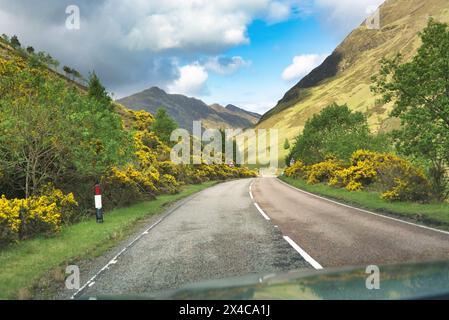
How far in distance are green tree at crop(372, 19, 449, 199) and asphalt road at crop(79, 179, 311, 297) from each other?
5.91 m

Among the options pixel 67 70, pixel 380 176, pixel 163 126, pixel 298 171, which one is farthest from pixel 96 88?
pixel 67 70

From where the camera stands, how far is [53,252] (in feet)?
29.0

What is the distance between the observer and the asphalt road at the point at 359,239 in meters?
7.43

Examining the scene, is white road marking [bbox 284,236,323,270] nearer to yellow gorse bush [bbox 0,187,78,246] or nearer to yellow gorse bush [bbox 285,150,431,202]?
yellow gorse bush [bbox 0,187,78,246]

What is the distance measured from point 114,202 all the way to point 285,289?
15400 mm

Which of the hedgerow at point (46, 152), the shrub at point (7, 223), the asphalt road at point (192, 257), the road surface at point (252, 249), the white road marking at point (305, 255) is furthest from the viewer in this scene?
the hedgerow at point (46, 152)

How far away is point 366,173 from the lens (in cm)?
2509

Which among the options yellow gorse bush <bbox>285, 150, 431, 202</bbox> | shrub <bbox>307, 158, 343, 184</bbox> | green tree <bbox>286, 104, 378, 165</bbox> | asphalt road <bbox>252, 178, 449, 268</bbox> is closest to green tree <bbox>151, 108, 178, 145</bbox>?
green tree <bbox>286, 104, 378, 165</bbox>

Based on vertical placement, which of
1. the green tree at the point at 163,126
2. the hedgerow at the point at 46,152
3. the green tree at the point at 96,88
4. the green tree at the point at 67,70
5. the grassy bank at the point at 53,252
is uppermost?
the green tree at the point at 67,70

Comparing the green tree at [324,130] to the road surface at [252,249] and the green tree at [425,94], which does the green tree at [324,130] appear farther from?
the road surface at [252,249]

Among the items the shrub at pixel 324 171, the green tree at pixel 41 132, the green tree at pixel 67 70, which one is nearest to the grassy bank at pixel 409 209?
the green tree at pixel 41 132

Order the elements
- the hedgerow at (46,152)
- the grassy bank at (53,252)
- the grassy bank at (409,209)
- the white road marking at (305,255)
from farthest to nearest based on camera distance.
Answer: the grassy bank at (409,209) < the hedgerow at (46,152) < the white road marking at (305,255) < the grassy bank at (53,252)

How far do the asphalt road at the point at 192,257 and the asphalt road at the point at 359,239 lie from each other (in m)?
0.56

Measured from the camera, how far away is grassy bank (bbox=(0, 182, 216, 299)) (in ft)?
21.0
